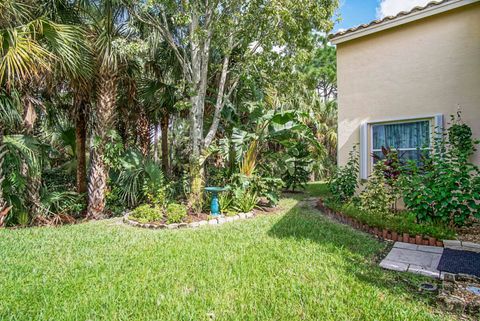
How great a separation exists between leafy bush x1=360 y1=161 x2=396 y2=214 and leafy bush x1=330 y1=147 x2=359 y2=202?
80 centimetres

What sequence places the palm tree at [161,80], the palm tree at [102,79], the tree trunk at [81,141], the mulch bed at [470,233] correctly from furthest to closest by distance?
the palm tree at [161,80]
the tree trunk at [81,141]
the palm tree at [102,79]
the mulch bed at [470,233]

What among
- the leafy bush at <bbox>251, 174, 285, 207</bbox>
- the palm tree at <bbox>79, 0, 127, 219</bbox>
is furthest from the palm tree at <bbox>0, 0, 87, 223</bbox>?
the leafy bush at <bbox>251, 174, 285, 207</bbox>

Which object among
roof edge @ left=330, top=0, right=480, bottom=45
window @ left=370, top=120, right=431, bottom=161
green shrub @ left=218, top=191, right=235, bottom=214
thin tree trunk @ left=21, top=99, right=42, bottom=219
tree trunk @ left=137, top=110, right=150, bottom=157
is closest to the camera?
roof edge @ left=330, top=0, right=480, bottom=45

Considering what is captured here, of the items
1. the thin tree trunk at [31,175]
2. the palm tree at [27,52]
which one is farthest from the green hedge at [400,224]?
the thin tree trunk at [31,175]

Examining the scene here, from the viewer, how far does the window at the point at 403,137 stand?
7164 millimetres

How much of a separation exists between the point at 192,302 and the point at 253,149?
6.15 meters

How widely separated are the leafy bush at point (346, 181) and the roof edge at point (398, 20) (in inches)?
124

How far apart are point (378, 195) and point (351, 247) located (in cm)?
223

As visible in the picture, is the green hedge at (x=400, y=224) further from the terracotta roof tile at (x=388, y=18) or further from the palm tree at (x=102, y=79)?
the palm tree at (x=102, y=79)

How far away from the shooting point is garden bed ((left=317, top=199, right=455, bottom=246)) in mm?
5043

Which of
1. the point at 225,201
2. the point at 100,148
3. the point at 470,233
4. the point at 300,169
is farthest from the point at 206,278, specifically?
the point at 300,169

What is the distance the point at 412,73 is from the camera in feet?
23.6

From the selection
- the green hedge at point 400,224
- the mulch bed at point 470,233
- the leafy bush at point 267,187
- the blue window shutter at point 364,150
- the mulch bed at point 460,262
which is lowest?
the mulch bed at point 460,262

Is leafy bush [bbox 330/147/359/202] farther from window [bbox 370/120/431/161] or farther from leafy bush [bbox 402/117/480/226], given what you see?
leafy bush [bbox 402/117/480/226]
